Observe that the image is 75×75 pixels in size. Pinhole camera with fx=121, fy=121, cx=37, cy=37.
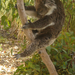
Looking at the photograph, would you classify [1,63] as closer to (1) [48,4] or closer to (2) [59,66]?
(2) [59,66]

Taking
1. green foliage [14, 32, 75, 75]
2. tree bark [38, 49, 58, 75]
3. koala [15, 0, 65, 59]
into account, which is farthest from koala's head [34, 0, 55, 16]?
green foliage [14, 32, 75, 75]

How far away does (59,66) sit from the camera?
2.79m

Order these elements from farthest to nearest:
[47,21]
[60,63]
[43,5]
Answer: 1. [60,63]
2. [43,5]
3. [47,21]

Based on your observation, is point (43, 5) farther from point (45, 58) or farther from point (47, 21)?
point (45, 58)

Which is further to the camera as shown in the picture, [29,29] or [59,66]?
[59,66]

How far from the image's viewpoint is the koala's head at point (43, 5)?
1.88 metres

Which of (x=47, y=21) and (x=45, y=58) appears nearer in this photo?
(x=47, y=21)

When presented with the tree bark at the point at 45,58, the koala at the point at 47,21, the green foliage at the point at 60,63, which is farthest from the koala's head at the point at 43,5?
the green foliage at the point at 60,63

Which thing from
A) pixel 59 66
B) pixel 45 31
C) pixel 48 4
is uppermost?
pixel 48 4

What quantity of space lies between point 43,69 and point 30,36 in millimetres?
1271

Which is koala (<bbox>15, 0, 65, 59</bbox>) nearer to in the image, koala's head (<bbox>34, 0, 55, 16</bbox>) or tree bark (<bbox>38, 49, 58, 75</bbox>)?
koala's head (<bbox>34, 0, 55, 16</bbox>)

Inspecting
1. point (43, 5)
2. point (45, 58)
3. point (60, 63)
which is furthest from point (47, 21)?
point (60, 63)

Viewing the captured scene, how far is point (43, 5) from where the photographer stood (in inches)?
77.7

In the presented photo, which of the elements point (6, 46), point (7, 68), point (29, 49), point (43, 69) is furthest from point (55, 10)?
point (6, 46)
